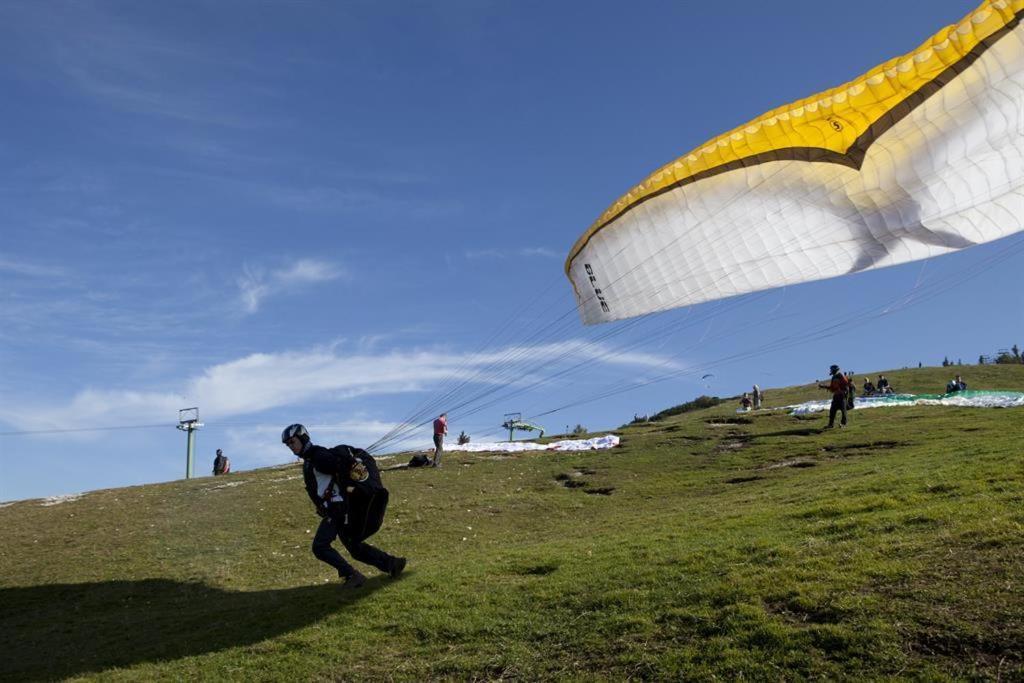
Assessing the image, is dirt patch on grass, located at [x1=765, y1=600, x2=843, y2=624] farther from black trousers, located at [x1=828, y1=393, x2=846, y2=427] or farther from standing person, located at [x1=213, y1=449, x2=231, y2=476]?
standing person, located at [x1=213, y1=449, x2=231, y2=476]

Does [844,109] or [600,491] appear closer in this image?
[844,109]

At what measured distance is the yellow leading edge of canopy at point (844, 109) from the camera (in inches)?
437

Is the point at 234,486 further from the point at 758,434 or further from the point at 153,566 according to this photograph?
the point at 758,434

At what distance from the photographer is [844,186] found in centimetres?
1356

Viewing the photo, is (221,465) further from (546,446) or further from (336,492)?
(336,492)

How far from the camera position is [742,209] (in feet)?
48.6

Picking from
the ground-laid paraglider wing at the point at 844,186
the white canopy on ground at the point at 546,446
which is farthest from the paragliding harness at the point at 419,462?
the ground-laid paraglider wing at the point at 844,186

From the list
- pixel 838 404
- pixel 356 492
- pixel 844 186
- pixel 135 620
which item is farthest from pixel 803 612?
pixel 838 404

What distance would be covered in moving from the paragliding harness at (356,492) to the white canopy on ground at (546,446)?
19.1 metres

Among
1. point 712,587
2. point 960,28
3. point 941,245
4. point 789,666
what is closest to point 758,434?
point 941,245

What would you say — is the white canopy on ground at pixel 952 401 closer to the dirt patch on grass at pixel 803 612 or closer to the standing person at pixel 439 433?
the standing person at pixel 439 433

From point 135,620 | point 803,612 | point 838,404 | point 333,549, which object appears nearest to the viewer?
point 803,612

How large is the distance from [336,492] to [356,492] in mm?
265

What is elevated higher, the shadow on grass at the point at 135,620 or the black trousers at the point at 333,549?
the black trousers at the point at 333,549
